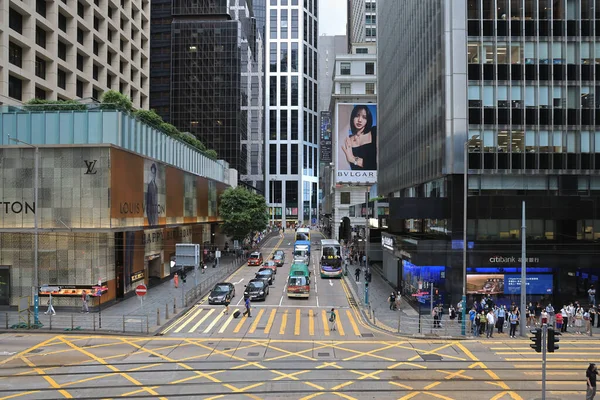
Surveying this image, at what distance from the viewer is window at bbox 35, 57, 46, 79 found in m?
44.5

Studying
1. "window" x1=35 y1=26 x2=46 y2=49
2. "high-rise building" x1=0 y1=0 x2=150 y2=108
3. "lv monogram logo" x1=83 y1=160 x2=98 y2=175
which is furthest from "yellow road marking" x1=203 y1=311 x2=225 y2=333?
"window" x1=35 y1=26 x2=46 y2=49

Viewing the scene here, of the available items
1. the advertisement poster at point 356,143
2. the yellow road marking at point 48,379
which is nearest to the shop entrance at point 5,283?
the yellow road marking at point 48,379

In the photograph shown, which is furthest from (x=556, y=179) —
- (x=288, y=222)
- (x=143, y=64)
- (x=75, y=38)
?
(x=288, y=222)

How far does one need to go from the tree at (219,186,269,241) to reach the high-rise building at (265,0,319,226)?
94.9 meters

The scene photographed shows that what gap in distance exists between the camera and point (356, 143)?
77.7 meters

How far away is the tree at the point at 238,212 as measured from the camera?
206 ft

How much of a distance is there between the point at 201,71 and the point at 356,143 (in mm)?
44454

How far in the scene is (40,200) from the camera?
31.1 meters

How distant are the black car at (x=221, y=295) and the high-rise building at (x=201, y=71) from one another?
7081cm

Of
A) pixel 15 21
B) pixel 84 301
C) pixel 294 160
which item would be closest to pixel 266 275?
pixel 84 301

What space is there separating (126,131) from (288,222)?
13195 cm

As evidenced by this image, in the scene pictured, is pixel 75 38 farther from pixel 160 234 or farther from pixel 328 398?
pixel 328 398

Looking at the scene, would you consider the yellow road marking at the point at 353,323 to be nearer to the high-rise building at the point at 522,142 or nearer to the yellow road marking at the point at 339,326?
the yellow road marking at the point at 339,326

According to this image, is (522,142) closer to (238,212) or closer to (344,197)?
(238,212)
